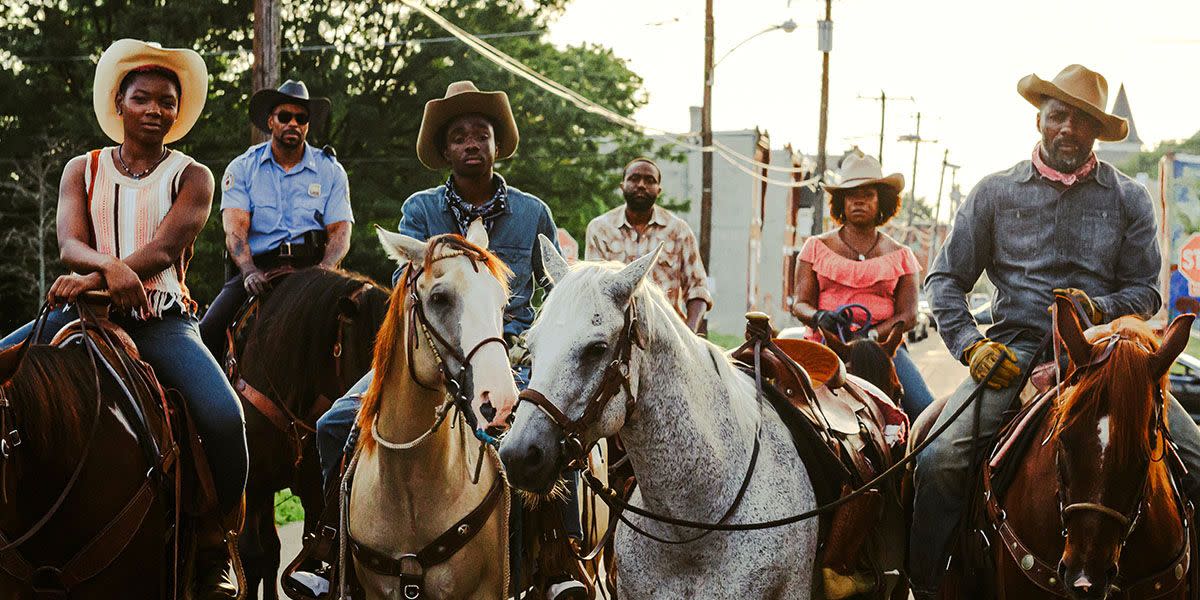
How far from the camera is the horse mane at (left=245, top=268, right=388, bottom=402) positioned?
6.38 meters

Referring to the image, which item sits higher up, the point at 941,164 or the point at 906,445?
the point at 906,445

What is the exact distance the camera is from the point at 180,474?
499cm

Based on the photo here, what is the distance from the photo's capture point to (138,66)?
17.1ft

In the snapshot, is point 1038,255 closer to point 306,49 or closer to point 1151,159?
point 306,49

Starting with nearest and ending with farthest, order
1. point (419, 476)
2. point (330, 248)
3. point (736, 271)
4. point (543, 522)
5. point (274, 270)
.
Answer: point (419, 476) < point (543, 522) < point (274, 270) < point (330, 248) < point (736, 271)

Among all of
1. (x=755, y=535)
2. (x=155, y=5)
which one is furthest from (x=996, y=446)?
(x=155, y=5)

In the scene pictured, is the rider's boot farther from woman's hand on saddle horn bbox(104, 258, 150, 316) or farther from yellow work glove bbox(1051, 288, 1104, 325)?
yellow work glove bbox(1051, 288, 1104, 325)

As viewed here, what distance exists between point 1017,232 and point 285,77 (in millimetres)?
19734

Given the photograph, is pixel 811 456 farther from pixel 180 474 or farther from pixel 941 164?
pixel 941 164

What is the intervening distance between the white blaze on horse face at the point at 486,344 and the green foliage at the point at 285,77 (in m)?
17.9

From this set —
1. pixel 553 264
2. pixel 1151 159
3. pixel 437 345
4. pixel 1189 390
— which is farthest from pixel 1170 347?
pixel 1151 159

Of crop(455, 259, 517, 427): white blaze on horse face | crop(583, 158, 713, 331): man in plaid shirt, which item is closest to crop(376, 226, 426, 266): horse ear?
crop(455, 259, 517, 427): white blaze on horse face

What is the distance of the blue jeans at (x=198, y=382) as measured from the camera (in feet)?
16.8

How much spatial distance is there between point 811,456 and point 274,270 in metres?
3.52
